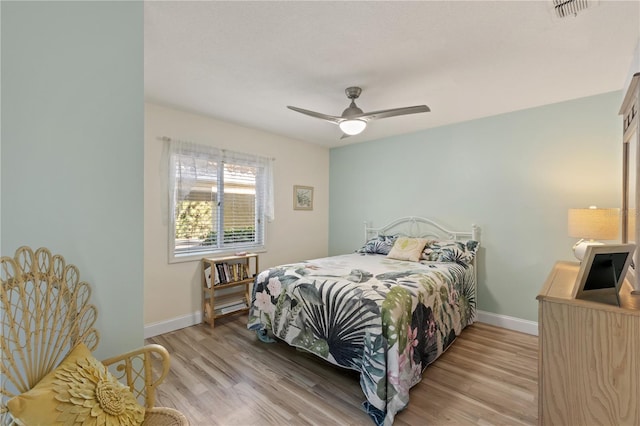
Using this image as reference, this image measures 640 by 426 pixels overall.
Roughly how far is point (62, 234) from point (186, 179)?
2.14 meters

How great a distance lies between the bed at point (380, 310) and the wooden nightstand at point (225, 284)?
0.69 metres

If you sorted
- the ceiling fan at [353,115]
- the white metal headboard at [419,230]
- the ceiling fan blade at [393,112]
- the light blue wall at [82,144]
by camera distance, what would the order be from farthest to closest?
the white metal headboard at [419,230] < the ceiling fan at [353,115] < the ceiling fan blade at [393,112] < the light blue wall at [82,144]

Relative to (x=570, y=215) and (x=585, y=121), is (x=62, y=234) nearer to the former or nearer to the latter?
(x=570, y=215)

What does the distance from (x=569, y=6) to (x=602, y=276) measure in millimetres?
1455

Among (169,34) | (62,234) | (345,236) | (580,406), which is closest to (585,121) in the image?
(580,406)

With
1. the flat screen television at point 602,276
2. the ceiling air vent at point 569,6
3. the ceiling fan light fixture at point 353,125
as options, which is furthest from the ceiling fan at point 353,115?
the flat screen television at point 602,276

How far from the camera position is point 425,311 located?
2268 millimetres

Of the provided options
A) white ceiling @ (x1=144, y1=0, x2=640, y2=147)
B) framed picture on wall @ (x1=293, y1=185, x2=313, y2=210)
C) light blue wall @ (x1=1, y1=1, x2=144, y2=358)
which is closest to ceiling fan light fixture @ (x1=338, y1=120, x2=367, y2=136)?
white ceiling @ (x1=144, y1=0, x2=640, y2=147)

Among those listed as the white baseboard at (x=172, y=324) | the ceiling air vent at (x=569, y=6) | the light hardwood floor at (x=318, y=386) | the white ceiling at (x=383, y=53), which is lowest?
the light hardwood floor at (x=318, y=386)

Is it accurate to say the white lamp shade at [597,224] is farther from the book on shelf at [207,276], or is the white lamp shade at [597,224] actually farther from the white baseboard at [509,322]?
the book on shelf at [207,276]

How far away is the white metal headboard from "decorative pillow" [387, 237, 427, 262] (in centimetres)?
39

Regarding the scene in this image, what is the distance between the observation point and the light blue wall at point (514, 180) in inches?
110

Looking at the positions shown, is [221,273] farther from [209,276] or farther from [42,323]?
[42,323]

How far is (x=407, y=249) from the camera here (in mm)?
3494
